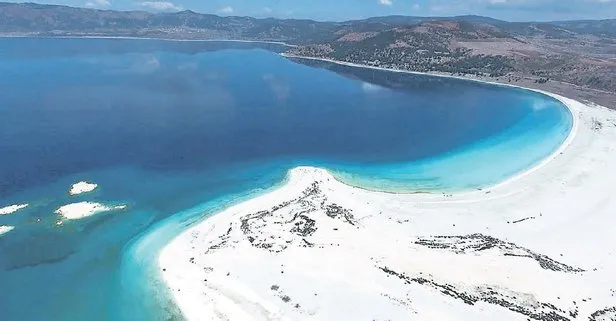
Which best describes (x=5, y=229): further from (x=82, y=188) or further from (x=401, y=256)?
(x=401, y=256)

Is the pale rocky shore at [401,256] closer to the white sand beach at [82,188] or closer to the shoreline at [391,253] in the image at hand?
the shoreline at [391,253]

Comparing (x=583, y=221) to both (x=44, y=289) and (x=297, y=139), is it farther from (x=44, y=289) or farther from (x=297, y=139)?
(x=44, y=289)

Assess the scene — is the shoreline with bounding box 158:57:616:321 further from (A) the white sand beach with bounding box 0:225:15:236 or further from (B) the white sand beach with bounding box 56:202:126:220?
(A) the white sand beach with bounding box 0:225:15:236

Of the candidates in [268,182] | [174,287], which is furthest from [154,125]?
[174,287]

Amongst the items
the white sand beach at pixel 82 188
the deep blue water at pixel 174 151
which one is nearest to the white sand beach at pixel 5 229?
the deep blue water at pixel 174 151

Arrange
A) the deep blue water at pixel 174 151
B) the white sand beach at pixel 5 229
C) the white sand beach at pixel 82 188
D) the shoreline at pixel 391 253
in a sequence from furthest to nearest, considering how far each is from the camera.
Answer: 1. the white sand beach at pixel 82 188
2. the white sand beach at pixel 5 229
3. the deep blue water at pixel 174 151
4. the shoreline at pixel 391 253

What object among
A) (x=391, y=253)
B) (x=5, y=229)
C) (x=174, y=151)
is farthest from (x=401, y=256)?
(x=174, y=151)

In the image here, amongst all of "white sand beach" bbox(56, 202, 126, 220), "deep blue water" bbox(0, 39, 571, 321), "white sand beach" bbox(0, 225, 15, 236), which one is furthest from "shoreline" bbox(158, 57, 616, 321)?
"white sand beach" bbox(0, 225, 15, 236)
